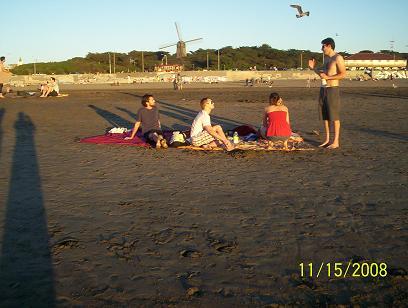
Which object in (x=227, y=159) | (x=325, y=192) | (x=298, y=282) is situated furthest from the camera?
(x=227, y=159)

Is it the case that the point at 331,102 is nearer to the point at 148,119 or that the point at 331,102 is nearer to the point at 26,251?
the point at 148,119

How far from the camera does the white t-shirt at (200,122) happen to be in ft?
24.1

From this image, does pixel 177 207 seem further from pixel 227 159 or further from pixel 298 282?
pixel 227 159

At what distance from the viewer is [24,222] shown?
370cm

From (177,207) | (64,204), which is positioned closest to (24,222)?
(64,204)

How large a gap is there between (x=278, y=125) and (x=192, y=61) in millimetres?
78889

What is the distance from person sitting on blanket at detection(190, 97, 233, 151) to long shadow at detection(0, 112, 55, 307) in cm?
303

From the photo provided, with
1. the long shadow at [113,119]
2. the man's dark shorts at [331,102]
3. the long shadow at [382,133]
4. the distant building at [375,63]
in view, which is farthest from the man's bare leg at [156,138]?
the distant building at [375,63]

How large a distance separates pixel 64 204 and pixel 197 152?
335 cm

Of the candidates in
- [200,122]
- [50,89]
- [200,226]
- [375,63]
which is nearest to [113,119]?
[200,122]

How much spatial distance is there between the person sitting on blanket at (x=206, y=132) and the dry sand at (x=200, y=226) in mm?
399

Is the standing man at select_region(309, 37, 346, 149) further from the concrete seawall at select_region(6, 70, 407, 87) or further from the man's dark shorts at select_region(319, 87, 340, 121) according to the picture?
the concrete seawall at select_region(6, 70, 407, 87)

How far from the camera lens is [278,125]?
23.4 ft

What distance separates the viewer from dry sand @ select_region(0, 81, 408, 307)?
2531mm
